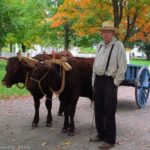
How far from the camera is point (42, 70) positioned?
28.7 ft

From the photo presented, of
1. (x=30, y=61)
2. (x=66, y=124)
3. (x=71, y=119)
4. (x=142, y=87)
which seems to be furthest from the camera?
(x=142, y=87)

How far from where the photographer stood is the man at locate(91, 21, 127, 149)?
7.66m

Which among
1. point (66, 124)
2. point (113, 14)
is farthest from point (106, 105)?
point (113, 14)

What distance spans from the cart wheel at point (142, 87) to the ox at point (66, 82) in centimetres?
341

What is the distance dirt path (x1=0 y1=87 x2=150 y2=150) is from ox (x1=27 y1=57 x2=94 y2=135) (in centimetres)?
47

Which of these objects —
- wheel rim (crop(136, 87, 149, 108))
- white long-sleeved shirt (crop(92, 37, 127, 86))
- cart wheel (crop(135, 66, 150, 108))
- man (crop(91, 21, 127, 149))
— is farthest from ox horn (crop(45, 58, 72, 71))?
wheel rim (crop(136, 87, 149, 108))

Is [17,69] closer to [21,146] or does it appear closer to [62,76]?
[62,76]

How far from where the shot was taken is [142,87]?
1274 centimetres

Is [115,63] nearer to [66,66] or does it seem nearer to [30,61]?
[66,66]

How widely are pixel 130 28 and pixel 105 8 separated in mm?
1484

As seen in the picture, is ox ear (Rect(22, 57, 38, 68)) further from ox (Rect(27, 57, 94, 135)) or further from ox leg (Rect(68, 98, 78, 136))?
ox leg (Rect(68, 98, 78, 136))

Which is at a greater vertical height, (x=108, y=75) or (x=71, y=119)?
(x=108, y=75)

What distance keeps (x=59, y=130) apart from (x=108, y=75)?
220 centimetres

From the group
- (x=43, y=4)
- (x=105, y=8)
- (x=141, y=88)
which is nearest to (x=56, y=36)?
(x=43, y=4)
